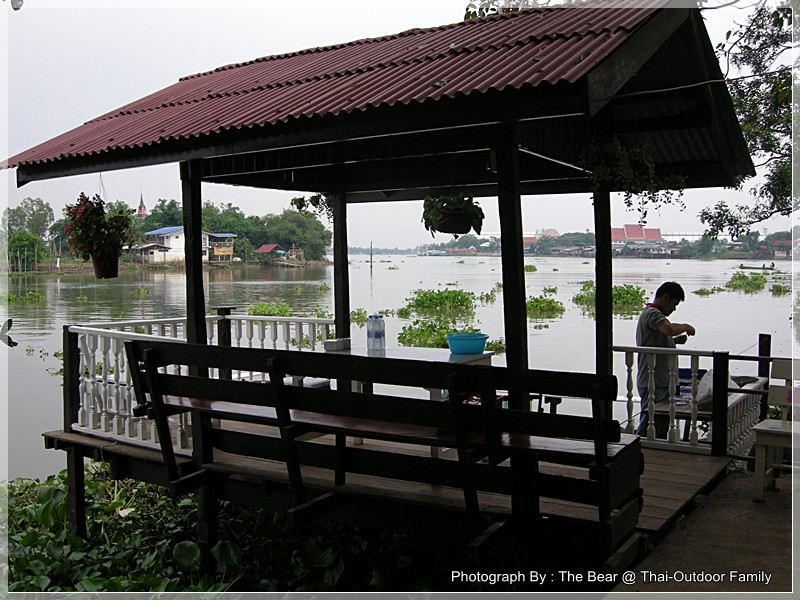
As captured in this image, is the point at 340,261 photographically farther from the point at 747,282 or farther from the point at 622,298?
the point at 747,282

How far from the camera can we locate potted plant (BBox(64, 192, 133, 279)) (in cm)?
581

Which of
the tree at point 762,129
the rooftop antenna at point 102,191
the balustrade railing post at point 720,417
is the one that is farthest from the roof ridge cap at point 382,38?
the tree at point 762,129

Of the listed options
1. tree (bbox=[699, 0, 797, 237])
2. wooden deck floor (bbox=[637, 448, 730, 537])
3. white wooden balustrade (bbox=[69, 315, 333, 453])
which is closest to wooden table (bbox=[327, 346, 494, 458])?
white wooden balustrade (bbox=[69, 315, 333, 453])

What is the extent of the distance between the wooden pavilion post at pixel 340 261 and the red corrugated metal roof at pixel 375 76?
155 cm

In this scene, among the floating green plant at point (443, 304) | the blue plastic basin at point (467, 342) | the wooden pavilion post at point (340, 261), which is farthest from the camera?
the floating green plant at point (443, 304)

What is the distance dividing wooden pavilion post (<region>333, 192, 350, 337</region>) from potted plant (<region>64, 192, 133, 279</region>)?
2221 millimetres

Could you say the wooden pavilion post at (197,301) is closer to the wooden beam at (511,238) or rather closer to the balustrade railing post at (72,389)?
the balustrade railing post at (72,389)

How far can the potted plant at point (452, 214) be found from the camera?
5.11m

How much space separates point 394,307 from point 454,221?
15641 mm

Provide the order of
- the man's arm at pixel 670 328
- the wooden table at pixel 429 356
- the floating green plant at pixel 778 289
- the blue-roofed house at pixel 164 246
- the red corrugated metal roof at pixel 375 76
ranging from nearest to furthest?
the red corrugated metal roof at pixel 375 76, the wooden table at pixel 429 356, the man's arm at pixel 670 328, the blue-roofed house at pixel 164 246, the floating green plant at pixel 778 289

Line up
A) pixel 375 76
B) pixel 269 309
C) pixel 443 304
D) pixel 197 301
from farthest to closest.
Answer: pixel 443 304 < pixel 269 309 < pixel 197 301 < pixel 375 76

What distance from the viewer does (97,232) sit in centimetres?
586

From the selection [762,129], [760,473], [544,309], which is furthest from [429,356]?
[544,309]

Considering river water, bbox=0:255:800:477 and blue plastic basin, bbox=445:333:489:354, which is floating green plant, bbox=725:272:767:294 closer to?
river water, bbox=0:255:800:477
